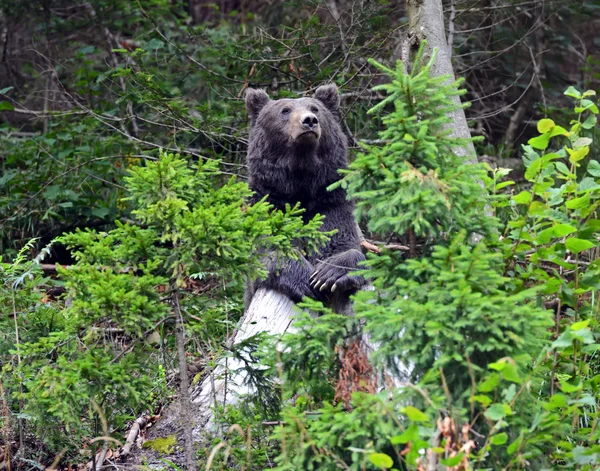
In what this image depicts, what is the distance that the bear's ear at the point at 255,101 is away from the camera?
19.4 ft

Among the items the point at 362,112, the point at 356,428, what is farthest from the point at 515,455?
the point at 362,112

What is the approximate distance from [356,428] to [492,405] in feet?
1.72

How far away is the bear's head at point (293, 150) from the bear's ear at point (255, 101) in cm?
13

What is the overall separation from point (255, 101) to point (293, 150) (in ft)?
2.07

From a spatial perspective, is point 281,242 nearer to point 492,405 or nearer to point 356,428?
point 356,428

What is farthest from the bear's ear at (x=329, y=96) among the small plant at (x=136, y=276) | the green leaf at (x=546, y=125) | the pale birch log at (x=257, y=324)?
the green leaf at (x=546, y=125)

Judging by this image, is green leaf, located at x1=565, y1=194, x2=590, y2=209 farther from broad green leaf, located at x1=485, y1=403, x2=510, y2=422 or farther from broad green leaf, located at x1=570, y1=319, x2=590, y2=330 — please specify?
broad green leaf, located at x1=485, y1=403, x2=510, y2=422

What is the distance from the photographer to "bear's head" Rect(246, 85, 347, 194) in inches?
218

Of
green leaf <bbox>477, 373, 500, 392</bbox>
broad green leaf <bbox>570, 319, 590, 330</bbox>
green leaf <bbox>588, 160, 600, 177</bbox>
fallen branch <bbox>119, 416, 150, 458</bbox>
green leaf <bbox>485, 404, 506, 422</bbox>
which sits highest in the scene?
green leaf <bbox>588, 160, 600, 177</bbox>

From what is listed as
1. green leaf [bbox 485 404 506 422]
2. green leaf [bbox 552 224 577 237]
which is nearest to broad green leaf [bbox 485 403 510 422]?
green leaf [bbox 485 404 506 422]

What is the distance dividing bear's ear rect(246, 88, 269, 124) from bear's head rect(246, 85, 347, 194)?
0.13 meters

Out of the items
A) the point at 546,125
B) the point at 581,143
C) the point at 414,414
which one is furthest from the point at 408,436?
the point at 581,143

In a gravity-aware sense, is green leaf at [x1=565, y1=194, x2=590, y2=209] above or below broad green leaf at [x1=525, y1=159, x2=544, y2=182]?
below

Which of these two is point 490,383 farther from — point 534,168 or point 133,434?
point 133,434
